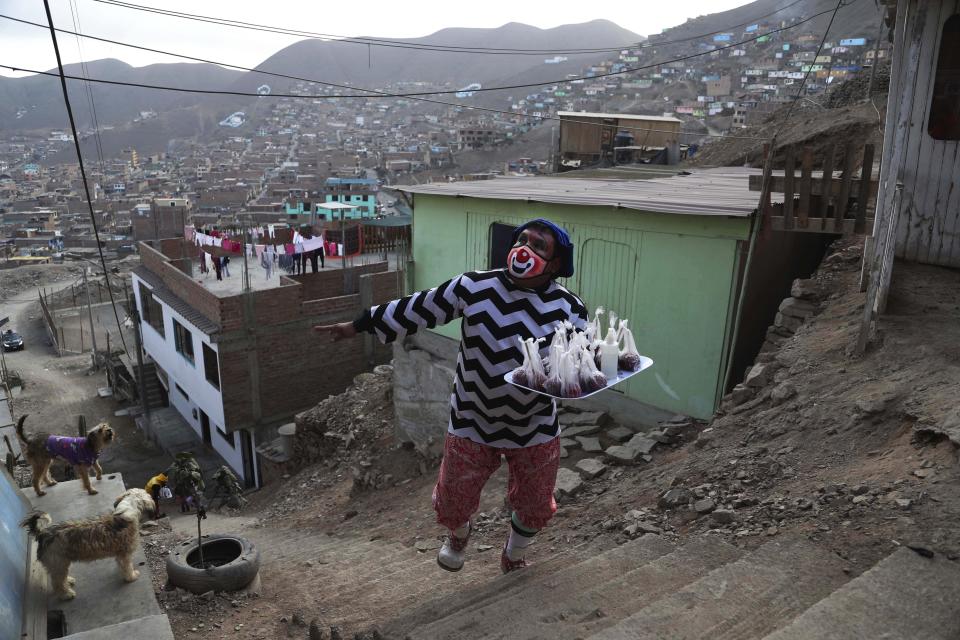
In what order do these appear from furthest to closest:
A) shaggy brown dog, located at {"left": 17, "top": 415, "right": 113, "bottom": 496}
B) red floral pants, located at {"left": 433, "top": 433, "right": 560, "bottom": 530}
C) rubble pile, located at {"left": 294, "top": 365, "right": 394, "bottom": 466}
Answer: rubble pile, located at {"left": 294, "top": 365, "right": 394, "bottom": 466}
shaggy brown dog, located at {"left": 17, "top": 415, "right": 113, "bottom": 496}
red floral pants, located at {"left": 433, "top": 433, "right": 560, "bottom": 530}

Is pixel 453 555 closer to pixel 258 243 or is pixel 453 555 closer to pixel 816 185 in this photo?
pixel 816 185

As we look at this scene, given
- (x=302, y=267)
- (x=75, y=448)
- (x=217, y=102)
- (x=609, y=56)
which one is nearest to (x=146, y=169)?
(x=217, y=102)

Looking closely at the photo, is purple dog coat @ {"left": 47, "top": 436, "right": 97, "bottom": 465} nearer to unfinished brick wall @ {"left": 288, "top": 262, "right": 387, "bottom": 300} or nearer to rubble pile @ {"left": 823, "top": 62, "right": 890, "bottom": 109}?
unfinished brick wall @ {"left": 288, "top": 262, "right": 387, "bottom": 300}

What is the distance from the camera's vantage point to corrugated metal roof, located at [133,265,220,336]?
1619cm

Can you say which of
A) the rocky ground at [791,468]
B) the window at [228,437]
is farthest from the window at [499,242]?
the window at [228,437]

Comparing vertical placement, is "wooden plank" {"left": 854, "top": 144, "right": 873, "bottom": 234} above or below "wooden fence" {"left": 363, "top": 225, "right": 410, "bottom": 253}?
above

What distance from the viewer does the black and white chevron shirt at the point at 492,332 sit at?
12.3ft

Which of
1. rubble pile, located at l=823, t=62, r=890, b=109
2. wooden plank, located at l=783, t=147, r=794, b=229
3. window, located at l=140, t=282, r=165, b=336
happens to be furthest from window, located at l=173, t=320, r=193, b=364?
rubble pile, located at l=823, t=62, r=890, b=109

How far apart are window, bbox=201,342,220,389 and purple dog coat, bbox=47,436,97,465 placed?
9.57 m

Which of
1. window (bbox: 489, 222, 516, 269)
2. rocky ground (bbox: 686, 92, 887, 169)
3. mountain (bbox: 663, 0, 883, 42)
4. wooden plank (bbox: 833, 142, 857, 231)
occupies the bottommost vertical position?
window (bbox: 489, 222, 516, 269)

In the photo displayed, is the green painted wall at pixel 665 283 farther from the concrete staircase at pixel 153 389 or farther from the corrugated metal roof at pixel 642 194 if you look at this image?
the concrete staircase at pixel 153 389

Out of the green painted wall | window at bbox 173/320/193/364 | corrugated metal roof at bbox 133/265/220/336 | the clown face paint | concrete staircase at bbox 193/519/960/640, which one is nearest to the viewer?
concrete staircase at bbox 193/519/960/640

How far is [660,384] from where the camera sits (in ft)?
25.8

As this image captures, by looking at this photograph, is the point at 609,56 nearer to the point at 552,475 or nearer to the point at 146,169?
the point at 146,169
